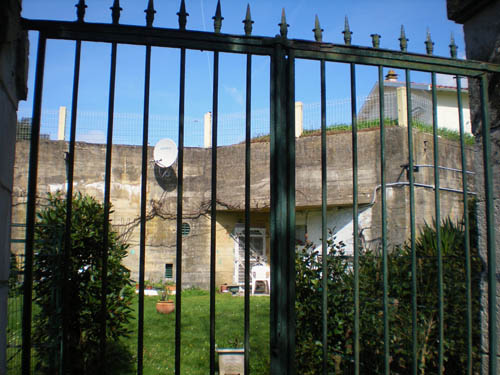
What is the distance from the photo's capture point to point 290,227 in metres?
2.25

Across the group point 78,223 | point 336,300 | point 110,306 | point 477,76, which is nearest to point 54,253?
point 78,223

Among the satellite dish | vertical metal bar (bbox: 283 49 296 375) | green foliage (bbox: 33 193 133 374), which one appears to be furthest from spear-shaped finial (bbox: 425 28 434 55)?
the satellite dish

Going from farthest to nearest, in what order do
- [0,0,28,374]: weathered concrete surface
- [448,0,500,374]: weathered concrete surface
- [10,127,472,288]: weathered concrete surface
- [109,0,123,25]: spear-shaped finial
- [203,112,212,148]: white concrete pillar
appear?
[203,112,212,148]: white concrete pillar → [10,127,472,288]: weathered concrete surface → [448,0,500,374]: weathered concrete surface → [109,0,123,25]: spear-shaped finial → [0,0,28,374]: weathered concrete surface

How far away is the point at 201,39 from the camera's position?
2.22 metres

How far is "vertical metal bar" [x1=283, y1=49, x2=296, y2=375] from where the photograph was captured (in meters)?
2.17

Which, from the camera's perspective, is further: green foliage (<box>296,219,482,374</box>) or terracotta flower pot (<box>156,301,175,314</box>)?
terracotta flower pot (<box>156,301,175,314</box>)

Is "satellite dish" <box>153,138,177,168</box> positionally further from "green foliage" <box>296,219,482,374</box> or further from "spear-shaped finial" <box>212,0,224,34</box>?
"spear-shaped finial" <box>212,0,224,34</box>

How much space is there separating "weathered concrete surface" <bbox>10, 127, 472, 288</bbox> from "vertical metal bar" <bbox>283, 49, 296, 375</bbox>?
31.5ft

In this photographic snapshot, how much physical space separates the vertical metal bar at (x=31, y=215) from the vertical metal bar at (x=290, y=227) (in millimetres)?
1193

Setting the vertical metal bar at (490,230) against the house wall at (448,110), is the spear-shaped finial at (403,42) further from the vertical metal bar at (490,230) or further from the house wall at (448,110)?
the house wall at (448,110)

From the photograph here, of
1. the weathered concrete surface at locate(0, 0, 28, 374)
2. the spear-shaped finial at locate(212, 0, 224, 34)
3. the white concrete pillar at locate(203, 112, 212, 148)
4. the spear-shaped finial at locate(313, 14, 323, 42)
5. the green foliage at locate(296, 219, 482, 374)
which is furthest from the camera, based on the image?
the white concrete pillar at locate(203, 112, 212, 148)

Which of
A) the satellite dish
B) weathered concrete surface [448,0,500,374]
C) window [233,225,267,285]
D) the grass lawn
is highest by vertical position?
the satellite dish

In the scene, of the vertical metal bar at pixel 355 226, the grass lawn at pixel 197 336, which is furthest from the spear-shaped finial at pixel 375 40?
the grass lawn at pixel 197 336

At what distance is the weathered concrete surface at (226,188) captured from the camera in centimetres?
1216
